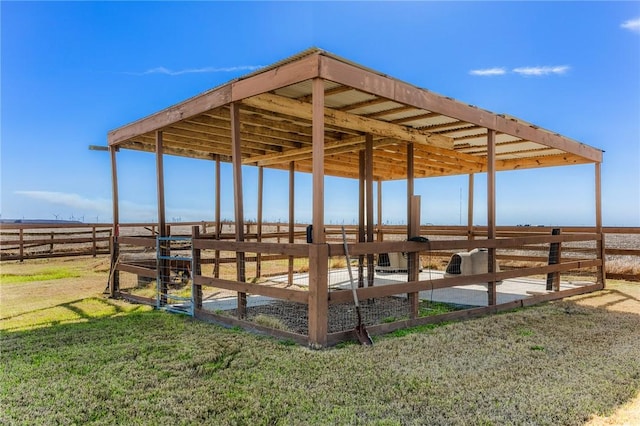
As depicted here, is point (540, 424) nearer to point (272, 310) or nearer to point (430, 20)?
point (272, 310)

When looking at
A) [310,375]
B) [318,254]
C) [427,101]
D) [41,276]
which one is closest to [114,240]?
[41,276]

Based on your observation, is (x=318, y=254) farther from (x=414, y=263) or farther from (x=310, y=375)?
(x=414, y=263)

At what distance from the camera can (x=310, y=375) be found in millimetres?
3348

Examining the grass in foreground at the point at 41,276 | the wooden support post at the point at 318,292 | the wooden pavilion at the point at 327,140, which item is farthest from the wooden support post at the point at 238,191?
the grass in foreground at the point at 41,276

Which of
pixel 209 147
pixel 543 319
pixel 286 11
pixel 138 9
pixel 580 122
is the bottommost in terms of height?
pixel 543 319

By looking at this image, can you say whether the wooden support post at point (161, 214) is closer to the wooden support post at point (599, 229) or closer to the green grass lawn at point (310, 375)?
the green grass lawn at point (310, 375)

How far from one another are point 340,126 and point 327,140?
173cm

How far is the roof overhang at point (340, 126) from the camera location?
465cm

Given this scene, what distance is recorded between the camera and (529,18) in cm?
827

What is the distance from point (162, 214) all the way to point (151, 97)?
7.19 meters

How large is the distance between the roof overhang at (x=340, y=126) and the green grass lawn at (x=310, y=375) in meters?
2.71

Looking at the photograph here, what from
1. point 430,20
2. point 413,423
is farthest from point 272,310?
point 430,20

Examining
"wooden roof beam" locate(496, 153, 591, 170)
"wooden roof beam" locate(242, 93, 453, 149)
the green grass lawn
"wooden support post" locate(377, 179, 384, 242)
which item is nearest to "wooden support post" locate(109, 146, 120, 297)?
the green grass lawn

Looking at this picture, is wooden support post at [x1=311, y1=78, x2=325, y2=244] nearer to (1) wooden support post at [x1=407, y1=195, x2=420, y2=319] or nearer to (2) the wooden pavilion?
(2) the wooden pavilion
